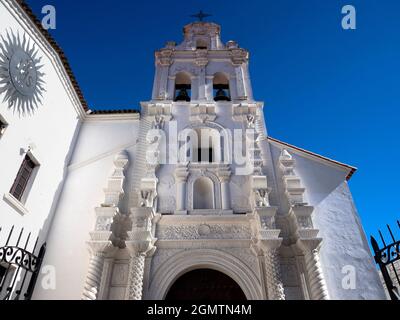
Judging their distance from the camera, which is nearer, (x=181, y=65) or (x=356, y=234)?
(x=356, y=234)

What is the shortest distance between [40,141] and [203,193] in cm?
542

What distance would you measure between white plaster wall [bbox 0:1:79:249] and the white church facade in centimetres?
4

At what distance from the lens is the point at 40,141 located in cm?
830

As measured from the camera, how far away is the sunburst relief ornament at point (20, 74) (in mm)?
7078

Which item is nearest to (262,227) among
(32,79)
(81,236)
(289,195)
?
(289,195)

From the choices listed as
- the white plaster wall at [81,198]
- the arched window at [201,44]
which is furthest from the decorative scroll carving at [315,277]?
the arched window at [201,44]

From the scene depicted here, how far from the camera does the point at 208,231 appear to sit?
313 inches

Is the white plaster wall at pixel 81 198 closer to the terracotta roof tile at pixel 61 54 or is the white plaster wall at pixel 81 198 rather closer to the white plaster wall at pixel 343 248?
the terracotta roof tile at pixel 61 54

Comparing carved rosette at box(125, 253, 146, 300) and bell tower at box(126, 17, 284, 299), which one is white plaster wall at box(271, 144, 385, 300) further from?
carved rosette at box(125, 253, 146, 300)

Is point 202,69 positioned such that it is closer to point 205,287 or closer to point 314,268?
point 205,287
